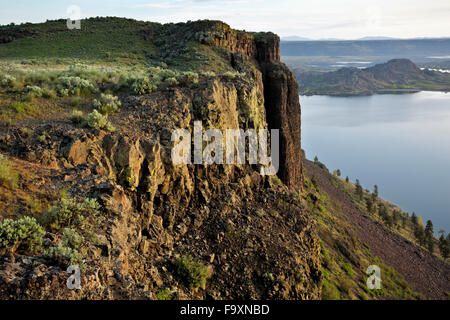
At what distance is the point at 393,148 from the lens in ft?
304

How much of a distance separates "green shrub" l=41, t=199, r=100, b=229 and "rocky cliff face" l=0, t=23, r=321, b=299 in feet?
1.27

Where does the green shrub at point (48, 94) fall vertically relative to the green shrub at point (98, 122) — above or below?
above

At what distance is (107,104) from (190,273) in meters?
7.88

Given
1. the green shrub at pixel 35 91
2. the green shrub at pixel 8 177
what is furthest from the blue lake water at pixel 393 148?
the green shrub at pixel 8 177

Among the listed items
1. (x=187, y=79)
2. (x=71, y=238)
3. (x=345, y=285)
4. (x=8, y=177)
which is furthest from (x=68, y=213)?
(x=345, y=285)

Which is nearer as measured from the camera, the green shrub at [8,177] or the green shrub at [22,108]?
the green shrub at [8,177]

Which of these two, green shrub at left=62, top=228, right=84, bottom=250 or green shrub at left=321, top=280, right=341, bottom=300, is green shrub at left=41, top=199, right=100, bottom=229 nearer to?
green shrub at left=62, top=228, right=84, bottom=250

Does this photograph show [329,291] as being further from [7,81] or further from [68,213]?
[7,81]

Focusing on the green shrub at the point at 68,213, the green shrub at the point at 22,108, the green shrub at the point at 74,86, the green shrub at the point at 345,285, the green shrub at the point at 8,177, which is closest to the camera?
the green shrub at the point at 68,213

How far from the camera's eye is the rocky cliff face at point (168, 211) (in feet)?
20.7

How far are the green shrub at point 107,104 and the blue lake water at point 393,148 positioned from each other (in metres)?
67.2

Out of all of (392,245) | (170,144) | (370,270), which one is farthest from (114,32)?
(392,245)

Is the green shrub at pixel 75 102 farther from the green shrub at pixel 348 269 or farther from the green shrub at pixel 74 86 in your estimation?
the green shrub at pixel 348 269
